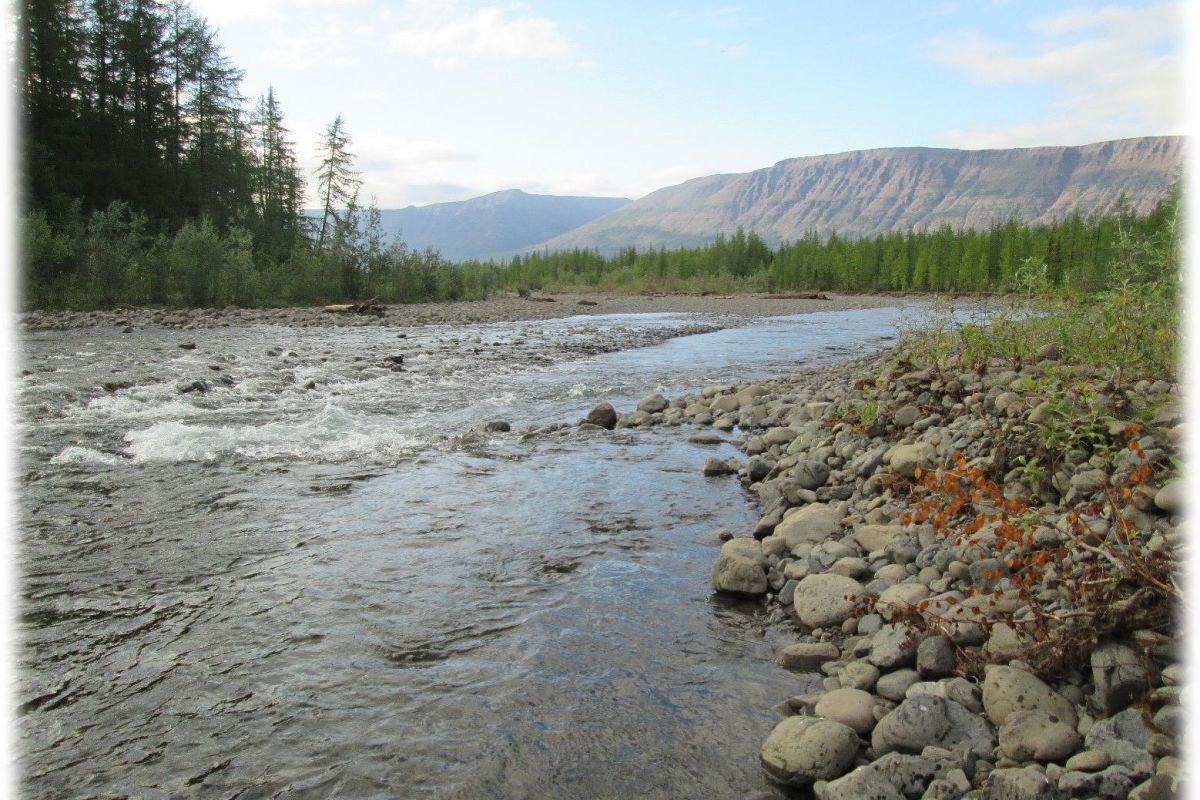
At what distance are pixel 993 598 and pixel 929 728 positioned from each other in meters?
1.05

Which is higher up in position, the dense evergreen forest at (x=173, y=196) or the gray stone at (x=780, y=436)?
the dense evergreen forest at (x=173, y=196)

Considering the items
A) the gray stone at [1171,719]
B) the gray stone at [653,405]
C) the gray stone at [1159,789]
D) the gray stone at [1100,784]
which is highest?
the gray stone at [653,405]

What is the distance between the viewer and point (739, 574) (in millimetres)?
5453

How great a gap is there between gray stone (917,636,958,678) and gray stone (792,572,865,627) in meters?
0.77

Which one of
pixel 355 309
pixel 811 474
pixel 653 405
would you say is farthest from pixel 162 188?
pixel 811 474

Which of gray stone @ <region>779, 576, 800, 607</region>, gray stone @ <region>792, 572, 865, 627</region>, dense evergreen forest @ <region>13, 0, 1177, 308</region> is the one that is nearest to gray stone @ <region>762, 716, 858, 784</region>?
gray stone @ <region>792, 572, 865, 627</region>

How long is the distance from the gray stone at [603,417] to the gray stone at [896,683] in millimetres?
7448

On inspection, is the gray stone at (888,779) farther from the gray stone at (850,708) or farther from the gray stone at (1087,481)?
→ the gray stone at (1087,481)

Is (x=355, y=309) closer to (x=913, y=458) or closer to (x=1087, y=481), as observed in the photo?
(x=913, y=458)

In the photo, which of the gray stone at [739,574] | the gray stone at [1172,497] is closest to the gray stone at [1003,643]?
the gray stone at [1172,497]

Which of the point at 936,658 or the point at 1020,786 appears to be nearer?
the point at 1020,786

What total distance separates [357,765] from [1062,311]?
8545 millimetres

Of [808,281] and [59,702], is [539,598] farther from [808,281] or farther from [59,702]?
[808,281]

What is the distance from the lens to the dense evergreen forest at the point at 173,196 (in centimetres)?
2767
